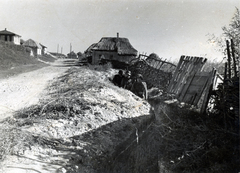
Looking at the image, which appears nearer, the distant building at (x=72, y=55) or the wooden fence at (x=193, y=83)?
the wooden fence at (x=193, y=83)

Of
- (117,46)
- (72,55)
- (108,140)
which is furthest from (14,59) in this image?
(72,55)

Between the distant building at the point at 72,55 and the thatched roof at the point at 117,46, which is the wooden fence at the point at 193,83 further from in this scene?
the distant building at the point at 72,55

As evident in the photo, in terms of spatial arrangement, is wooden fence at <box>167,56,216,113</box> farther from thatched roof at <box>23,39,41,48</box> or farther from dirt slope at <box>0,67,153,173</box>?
thatched roof at <box>23,39,41,48</box>

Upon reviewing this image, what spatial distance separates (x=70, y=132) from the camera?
4.55 meters

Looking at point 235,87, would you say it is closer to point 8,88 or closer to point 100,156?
point 100,156

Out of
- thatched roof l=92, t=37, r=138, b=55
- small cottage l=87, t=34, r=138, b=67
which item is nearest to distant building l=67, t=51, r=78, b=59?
thatched roof l=92, t=37, r=138, b=55

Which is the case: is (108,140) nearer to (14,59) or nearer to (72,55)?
(14,59)

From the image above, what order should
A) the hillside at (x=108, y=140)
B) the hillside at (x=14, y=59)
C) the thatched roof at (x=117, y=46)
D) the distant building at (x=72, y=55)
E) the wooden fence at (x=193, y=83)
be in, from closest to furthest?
1. the hillside at (x=108, y=140)
2. the wooden fence at (x=193, y=83)
3. the hillside at (x=14, y=59)
4. the thatched roof at (x=117, y=46)
5. the distant building at (x=72, y=55)

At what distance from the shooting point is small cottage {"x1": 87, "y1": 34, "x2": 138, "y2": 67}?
2392 centimetres

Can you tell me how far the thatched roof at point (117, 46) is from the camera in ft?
78.4

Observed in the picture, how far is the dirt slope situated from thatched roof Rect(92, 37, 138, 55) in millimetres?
17328

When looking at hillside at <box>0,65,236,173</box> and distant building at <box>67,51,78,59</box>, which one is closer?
A: hillside at <box>0,65,236,173</box>

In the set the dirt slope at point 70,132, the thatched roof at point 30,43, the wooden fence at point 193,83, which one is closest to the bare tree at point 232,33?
the wooden fence at point 193,83

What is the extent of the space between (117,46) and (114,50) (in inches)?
25.1
